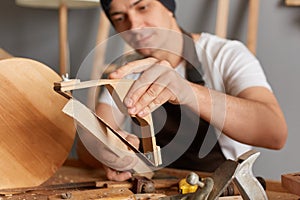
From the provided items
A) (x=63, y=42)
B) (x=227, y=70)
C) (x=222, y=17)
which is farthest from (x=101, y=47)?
(x=227, y=70)

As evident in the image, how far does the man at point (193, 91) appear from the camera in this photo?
1031 mm

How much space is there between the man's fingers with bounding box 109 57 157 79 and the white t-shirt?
42 cm

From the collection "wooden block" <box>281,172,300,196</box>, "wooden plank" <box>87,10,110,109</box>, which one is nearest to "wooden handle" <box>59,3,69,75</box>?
"wooden plank" <box>87,10,110,109</box>

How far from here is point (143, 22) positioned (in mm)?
Result: 1512

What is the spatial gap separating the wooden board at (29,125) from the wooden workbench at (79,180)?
0.18 feet

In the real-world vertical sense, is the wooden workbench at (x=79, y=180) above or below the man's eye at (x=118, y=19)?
below

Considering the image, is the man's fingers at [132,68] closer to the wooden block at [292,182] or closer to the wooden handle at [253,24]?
the wooden block at [292,182]

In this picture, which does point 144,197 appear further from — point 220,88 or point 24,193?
point 220,88

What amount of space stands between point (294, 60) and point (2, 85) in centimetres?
128

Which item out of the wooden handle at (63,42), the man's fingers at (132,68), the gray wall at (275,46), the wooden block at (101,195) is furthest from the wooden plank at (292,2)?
the wooden block at (101,195)

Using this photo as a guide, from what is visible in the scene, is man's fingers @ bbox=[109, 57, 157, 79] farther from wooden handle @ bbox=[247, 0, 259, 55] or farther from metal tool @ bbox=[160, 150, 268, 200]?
wooden handle @ bbox=[247, 0, 259, 55]

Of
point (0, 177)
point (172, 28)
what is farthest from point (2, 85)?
point (172, 28)

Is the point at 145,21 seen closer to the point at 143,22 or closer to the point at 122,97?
the point at 143,22

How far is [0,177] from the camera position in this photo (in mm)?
1069
